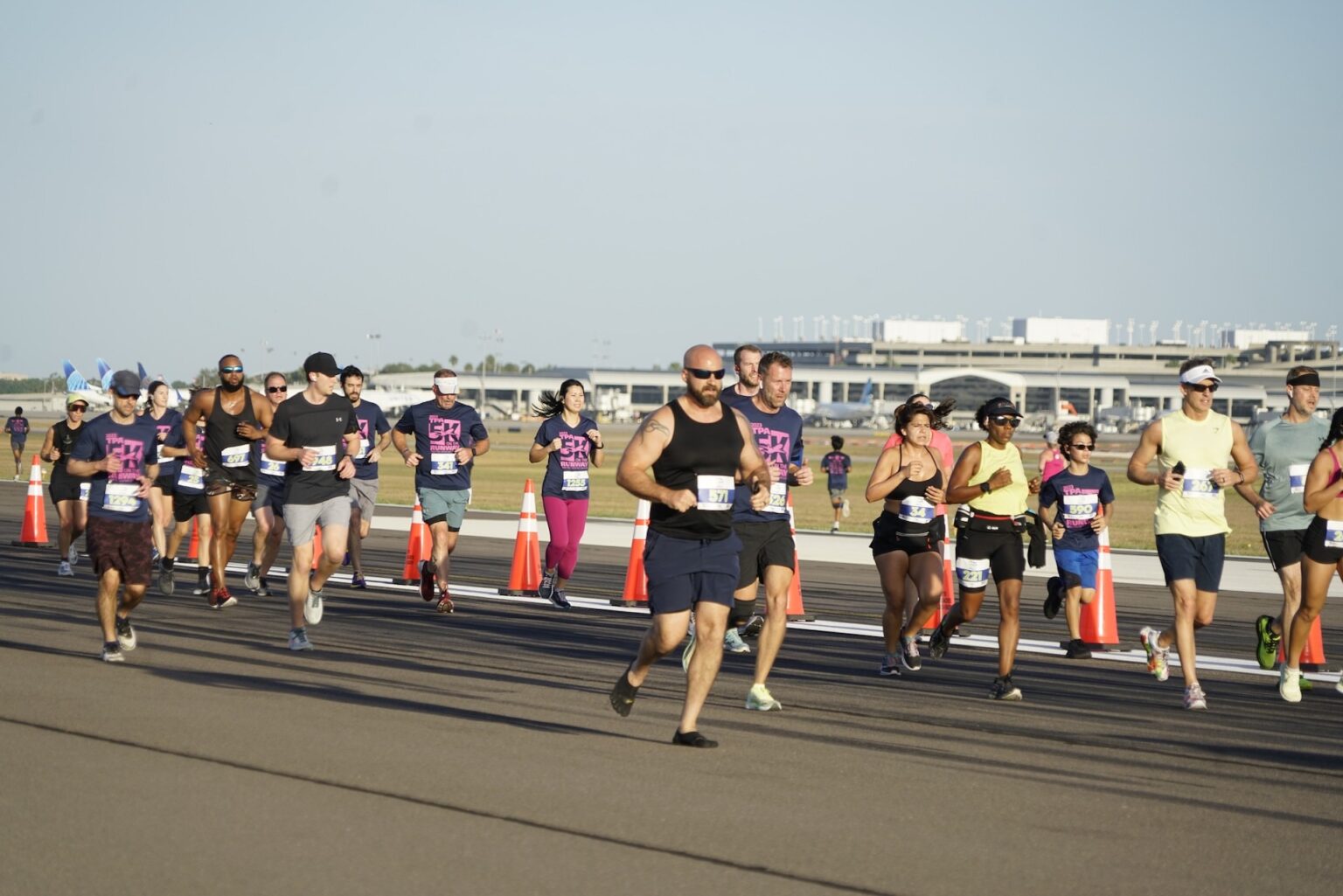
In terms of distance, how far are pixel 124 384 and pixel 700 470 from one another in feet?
14.6

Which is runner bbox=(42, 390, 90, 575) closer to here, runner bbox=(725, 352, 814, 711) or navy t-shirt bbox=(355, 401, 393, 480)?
navy t-shirt bbox=(355, 401, 393, 480)

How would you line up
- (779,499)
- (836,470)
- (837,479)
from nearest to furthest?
(779,499)
(837,479)
(836,470)

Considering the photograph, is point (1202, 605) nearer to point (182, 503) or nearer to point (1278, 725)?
point (1278, 725)

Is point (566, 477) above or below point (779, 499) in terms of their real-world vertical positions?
below

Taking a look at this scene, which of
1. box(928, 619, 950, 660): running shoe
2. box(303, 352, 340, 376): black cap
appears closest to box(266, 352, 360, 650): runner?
box(303, 352, 340, 376): black cap

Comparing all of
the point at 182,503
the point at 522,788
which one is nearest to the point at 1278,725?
the point at 522,788

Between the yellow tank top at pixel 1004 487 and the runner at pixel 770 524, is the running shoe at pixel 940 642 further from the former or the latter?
the runner at pixel 770 524

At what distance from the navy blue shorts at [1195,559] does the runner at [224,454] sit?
7.57m

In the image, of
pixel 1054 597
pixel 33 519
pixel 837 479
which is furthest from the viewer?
pixel 837 479

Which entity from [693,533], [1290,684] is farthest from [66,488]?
[1290,684]

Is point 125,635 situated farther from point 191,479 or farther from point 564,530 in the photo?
point 191,479

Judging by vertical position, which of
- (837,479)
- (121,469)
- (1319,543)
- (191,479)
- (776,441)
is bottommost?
(837,479)

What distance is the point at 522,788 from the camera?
6.96 m

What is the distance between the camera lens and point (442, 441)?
15.1m
